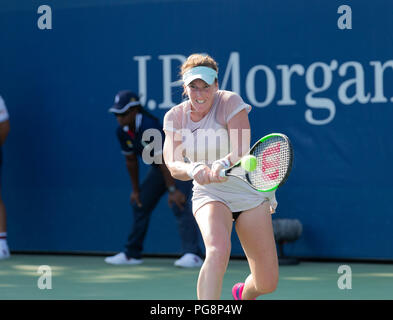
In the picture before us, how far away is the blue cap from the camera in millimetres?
5301

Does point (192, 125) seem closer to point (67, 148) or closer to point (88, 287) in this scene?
point (88, 287)

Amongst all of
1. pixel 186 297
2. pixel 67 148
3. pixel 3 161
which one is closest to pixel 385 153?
pixel 186 297

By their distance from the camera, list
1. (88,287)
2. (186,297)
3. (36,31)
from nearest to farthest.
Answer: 1. (186,297)
2. (88,287)
3. (36,31)

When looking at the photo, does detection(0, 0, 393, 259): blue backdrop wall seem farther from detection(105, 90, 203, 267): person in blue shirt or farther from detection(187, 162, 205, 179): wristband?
detection(187, 162, 205, 179): wristband

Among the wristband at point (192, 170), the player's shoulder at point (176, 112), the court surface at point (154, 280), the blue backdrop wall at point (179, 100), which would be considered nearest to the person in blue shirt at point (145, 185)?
the court surface at point (154, 280)

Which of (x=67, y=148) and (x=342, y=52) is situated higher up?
(x=342, y=52)

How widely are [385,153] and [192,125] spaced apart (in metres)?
3.45

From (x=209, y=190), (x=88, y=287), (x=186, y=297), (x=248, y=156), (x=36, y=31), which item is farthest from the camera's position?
(x=36, y=31)

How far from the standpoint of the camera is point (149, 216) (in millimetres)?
8812

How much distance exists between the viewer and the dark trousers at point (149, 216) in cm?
862

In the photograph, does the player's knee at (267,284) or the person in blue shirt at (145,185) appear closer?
the player's knee at (267,284)

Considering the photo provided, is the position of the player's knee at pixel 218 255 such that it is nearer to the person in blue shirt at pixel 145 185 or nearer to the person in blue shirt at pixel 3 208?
the person in blue shirt at pixel 145 185

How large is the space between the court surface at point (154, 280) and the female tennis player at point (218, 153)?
1.52 meters

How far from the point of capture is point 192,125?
544cm
